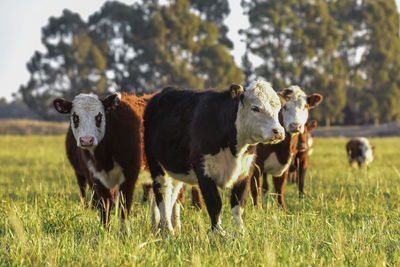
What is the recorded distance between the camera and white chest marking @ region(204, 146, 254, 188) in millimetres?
4719

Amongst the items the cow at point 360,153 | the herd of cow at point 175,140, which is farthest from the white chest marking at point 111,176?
the cow at point 360,153

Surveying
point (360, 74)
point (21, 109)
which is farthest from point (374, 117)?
point (21, 109)

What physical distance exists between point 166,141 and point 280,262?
Result: 2.06 meters

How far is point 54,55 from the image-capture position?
51.2 m

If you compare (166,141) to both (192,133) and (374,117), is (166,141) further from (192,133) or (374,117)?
(374,117)

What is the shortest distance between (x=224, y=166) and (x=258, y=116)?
61 centimetres

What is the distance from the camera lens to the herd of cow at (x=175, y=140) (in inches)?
182

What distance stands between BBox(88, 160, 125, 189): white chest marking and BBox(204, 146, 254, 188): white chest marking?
3.94ft

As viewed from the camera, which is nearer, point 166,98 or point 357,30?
point 166,98

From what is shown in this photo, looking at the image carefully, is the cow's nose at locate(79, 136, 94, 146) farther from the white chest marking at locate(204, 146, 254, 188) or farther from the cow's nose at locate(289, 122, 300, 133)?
the cow's nose at locate(289, 122, 300, 133)

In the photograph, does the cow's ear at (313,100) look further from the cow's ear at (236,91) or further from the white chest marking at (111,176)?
the white chest marking at (111,176)

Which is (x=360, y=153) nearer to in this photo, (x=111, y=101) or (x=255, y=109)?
(x=111, y=101)

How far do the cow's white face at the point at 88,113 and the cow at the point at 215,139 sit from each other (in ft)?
1.93

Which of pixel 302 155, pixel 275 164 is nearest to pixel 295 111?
pixel 275 164
